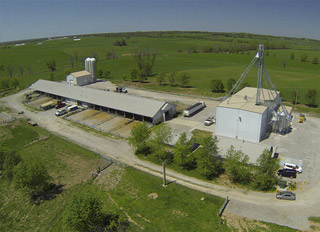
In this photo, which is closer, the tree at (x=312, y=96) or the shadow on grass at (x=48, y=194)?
the shadow on grass at (x=48, y=194)

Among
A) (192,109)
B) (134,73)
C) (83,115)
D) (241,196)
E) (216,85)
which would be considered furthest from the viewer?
(134,73)

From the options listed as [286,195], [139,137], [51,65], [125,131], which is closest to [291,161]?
[286,195]

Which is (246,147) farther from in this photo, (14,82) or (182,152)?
(14,82)

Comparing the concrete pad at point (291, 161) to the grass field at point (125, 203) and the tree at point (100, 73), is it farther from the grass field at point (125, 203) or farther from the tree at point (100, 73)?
the tree at point (100, 73)

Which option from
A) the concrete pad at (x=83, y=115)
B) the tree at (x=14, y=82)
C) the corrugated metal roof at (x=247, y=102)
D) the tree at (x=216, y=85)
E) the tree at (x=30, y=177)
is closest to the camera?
the tree at (x=30, y=177)

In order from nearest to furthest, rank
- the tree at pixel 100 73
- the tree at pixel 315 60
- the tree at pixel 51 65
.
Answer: the tree at pixel 100 73
the tree at pixel 51 65
the tree at pixel 315 60

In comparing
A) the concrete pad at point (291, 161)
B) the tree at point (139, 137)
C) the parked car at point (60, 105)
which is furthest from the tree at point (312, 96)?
the parked car at point (60, 105)

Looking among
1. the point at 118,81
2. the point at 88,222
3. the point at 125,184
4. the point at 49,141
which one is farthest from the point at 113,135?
the point at 118,81
